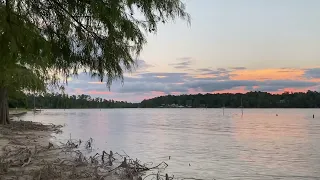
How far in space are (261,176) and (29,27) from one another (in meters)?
12.8

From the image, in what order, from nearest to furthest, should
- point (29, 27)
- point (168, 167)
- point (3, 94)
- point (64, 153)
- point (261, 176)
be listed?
point (29, 27) → point (261, 176) → point (168, 167) → point (64, 153) → point (3, 94)

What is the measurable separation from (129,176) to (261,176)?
18.9 feet

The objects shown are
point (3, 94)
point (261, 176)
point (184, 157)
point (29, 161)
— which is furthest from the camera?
point (3, 94)

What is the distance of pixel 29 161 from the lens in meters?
11.9

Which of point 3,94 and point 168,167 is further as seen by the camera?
point 3,94

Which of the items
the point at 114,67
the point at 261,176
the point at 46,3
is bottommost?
the point at 261,176

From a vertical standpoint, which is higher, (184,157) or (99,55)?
(99,55)

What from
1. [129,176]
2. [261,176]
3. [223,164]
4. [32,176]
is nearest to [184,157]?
[223,164]

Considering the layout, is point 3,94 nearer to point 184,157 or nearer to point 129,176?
point 184,157

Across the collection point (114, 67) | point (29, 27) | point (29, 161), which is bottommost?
point (29, 161)

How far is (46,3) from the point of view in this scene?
15.1ft

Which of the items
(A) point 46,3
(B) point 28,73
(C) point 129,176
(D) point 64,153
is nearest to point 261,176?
(C) point 129,176

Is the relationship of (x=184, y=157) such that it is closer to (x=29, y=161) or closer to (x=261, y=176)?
(x=261, y=176)

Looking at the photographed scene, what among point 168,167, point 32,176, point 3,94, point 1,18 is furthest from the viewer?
point 3,94
